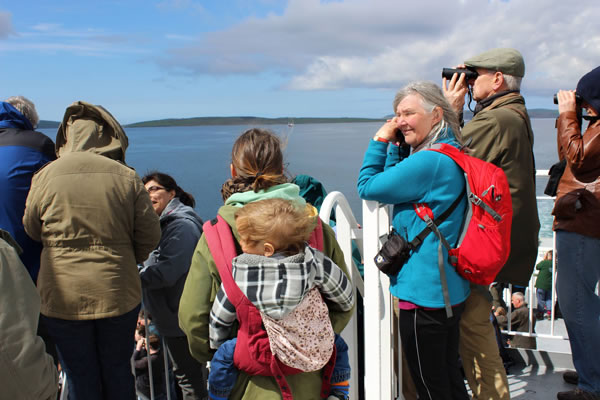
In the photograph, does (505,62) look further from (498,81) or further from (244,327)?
(244,327)

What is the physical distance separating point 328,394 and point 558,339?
2582mm

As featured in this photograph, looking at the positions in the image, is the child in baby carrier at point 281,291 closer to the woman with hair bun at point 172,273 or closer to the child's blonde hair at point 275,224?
the child's blonde hair at point 275,224

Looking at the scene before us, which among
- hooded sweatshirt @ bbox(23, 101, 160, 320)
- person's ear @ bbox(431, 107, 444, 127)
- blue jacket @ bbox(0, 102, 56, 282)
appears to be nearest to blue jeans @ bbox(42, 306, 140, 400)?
hooded sweatshirt @ bbox(23, 101, 160, 320)

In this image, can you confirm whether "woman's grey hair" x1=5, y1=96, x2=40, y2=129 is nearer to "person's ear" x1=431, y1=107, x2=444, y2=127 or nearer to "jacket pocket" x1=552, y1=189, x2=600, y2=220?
"person's ear" x1=431, y1=107, x2=444, y2=127

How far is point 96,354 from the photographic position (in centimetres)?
251

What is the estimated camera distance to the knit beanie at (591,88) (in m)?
2.56

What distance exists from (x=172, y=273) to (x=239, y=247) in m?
1.36

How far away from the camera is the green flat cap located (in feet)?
8.57

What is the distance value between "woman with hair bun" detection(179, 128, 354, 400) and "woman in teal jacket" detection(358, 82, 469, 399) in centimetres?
47

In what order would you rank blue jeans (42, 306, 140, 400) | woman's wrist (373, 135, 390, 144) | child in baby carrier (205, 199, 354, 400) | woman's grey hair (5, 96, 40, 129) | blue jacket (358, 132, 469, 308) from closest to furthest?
1. child in baby carrier (205, 199, 354, 400)
2. blue jacket (358, 132, 469, 308)
3. woman's wrist (373, 135, 390, 144)
4. blue jeans (42, 306, 140, 400)
5. woman's grey hair (5, 96, 40, 129)

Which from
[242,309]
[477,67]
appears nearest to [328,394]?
[242,309]

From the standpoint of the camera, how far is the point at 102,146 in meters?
2.57

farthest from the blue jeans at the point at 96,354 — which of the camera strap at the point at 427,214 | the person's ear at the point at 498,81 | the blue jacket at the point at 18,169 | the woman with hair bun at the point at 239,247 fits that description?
A: the person's ear at the point at 498,81

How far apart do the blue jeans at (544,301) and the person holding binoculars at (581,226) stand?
559 centimetres
